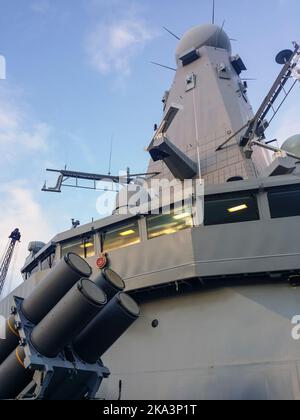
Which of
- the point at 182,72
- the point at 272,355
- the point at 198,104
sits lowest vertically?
the point at 272,355

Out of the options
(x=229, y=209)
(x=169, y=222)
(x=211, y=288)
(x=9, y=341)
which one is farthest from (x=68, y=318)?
(x=229, y=209)

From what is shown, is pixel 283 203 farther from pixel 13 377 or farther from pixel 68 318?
pixel 13 377

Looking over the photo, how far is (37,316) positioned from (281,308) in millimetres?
6138

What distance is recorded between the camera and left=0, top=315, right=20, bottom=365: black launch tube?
7910mm

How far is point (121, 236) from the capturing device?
42.0ft

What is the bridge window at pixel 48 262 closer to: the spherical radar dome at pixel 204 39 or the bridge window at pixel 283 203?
the bridge window at pixel 283 203

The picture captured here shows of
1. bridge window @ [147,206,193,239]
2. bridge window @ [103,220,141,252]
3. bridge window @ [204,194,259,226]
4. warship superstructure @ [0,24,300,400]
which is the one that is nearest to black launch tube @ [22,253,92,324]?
warship superstructure @ [0,24,300,400]

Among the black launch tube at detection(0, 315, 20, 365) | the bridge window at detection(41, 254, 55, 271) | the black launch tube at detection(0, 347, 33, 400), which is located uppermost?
the bridge window at detection(41, 254, 55, 271)

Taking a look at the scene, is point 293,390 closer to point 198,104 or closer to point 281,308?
point 281,308

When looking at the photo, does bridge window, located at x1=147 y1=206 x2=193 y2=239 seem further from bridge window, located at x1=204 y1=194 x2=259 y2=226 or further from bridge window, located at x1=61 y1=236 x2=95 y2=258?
Answer: bridge window, located at x1=61 y1=236 x2=95 y2=258

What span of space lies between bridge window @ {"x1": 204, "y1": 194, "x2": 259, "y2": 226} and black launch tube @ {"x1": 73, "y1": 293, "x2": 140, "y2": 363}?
459 centimetres

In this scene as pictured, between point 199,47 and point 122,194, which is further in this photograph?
point 199,47

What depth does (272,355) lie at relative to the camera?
31.7ft
